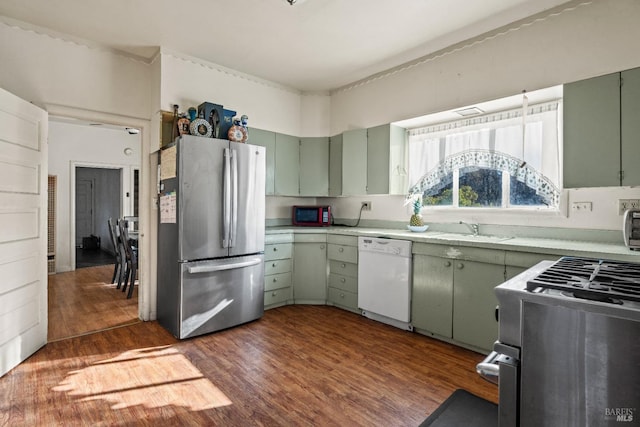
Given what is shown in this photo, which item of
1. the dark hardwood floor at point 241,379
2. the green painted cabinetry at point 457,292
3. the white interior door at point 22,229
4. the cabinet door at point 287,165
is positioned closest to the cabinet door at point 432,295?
the green painted cabinetry at point 457,292

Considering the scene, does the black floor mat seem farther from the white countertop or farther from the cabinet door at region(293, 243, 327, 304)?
the cabinet door at region(293, 243, 327, 304)

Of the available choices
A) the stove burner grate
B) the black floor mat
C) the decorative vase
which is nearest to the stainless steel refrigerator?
the decorative vase

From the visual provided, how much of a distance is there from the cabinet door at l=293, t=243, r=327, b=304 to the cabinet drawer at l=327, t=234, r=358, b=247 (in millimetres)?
126

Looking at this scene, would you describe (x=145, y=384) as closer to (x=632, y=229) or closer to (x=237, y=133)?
(x=237, y=133)

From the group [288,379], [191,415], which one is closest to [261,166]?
[288,379]

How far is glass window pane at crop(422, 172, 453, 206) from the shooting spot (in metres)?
3.56

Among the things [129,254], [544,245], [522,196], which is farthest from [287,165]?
[544,245]

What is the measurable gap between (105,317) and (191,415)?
2.23 m

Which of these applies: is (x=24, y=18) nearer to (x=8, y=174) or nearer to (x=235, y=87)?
(x=8, y=174)

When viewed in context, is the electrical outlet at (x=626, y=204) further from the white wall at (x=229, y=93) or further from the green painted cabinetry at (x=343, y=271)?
the white wall at (x=229, y=93)

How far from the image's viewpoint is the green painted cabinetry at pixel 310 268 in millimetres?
3936

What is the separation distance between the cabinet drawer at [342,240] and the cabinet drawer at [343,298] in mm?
554

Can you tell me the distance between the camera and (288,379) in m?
2.27

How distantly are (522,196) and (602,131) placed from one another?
2.78 ft
